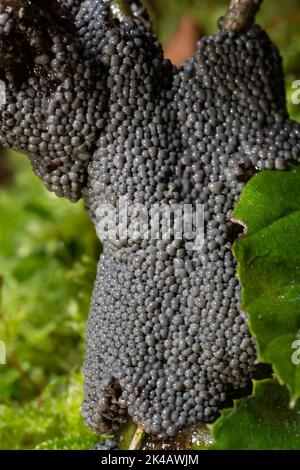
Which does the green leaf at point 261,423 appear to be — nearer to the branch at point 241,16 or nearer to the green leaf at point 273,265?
the green leaf at point 273,265

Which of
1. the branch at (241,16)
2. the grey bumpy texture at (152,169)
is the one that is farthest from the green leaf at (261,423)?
the branch at (241,16)

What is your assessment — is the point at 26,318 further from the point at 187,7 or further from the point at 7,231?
the point at 187,7

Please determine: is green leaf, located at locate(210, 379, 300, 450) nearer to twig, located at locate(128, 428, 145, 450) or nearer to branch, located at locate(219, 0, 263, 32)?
twig, located at locate(128, 428, 145, 450)

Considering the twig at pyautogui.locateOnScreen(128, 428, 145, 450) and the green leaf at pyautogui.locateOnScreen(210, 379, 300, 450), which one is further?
the twig at pyautogui.locateOnScreen(128, 428, 145, 450)

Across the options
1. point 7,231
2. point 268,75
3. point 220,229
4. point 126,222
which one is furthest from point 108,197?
point 7,231

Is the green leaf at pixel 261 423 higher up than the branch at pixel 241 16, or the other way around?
the branch at pixel 241 16

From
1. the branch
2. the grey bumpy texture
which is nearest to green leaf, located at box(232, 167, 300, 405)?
the grey bumpy texture

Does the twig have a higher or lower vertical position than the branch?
lower
